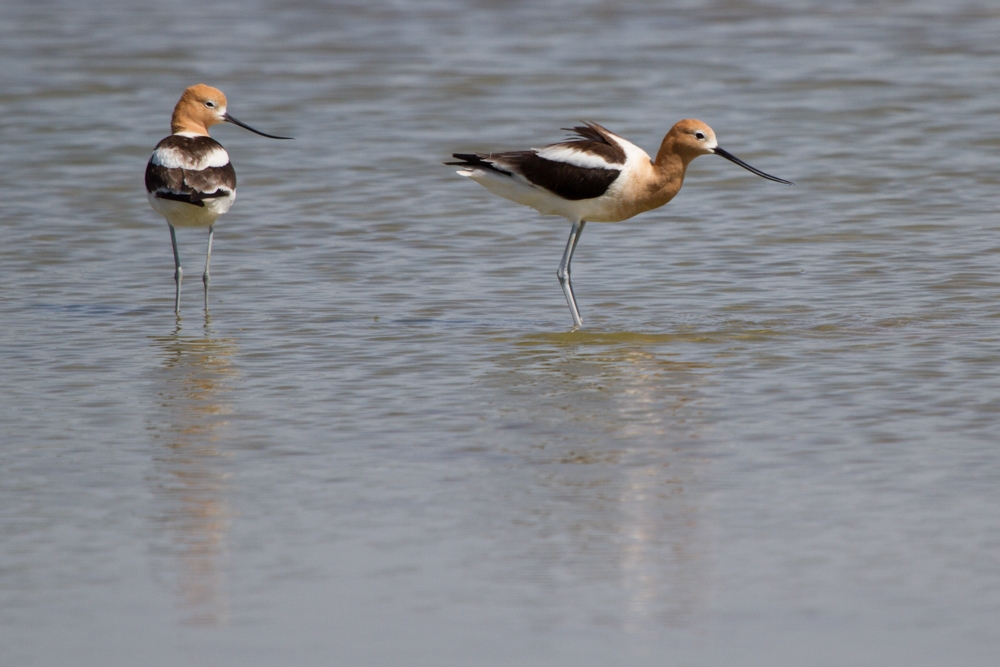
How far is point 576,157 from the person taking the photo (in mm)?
8508

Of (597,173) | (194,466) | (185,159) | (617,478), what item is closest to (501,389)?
(617,478)

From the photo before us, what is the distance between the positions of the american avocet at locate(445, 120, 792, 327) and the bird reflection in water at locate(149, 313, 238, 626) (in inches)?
80.0

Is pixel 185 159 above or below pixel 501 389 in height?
above

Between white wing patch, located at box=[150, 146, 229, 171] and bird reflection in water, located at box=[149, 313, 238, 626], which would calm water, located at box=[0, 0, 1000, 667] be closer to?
bird reflection in water, located at box=[149, 313, 238, 626]

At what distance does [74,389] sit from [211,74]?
10510 mm

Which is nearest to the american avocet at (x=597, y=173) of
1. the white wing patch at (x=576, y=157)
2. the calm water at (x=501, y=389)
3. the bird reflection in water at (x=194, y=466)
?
the white wing patch at (x=576, y=157)

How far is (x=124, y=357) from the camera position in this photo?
747cm

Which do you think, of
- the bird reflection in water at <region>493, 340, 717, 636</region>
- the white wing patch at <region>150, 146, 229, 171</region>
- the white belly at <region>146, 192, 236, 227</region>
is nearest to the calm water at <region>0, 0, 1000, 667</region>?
the bird reflection in water at <region>493, 340, 717, 636</region>

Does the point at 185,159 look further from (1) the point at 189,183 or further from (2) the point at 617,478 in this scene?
(2) the point at 617,478

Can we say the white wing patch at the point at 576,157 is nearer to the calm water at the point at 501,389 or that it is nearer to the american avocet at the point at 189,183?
the calm water at the point at 501,389

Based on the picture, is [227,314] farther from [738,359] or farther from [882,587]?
[882,587]

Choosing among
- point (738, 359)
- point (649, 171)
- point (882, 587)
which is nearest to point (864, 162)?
point (649, 171)

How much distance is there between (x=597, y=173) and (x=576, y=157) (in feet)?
0.56

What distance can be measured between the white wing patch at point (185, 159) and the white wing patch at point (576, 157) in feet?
6.69
